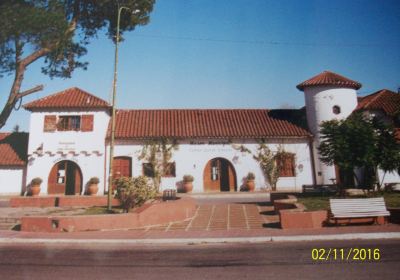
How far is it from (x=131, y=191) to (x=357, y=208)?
887cm

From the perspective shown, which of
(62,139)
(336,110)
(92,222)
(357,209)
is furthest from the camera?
(336,110)

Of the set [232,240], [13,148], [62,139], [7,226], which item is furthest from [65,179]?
[232,240]

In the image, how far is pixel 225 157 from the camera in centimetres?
2270

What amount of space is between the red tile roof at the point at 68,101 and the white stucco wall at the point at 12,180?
5267 millimetres

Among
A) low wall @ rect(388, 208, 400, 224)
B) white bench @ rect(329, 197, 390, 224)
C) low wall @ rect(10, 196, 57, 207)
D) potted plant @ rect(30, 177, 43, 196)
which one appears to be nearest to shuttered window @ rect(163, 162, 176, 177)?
low wall @ rect(10, 196, 57, 207)

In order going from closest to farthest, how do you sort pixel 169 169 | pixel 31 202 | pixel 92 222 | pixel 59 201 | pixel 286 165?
pixel 92 222
pixel 31 202
pixel 59 201
pixel 169 169
pixel 286 165

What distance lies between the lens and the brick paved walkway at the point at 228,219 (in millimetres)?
10375

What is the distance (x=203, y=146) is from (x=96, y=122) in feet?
29.9

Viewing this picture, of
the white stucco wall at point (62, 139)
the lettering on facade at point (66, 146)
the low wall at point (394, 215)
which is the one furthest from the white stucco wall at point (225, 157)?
the low wall at point (394, 215)

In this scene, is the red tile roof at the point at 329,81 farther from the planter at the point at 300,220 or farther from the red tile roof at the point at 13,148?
the red tile roof at the point at 13,148

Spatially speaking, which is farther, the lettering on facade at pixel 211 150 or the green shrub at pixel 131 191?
the lettering on facade at pixel 211 150

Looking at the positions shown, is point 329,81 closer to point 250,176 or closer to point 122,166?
point 250,176
